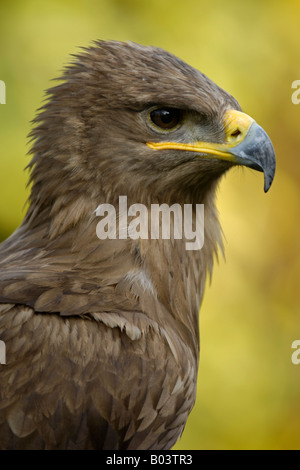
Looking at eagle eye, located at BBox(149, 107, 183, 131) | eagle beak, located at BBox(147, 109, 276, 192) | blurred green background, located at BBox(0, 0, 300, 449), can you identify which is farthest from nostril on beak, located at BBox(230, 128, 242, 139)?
blurred green background, located at BBox(0, 0, 300, 449)

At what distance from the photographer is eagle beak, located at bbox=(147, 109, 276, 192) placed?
10.5 ft

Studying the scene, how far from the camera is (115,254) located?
3.23 meters

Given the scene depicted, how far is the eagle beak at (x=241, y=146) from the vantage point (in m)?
3.20

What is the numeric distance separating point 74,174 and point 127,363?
73 centimetres

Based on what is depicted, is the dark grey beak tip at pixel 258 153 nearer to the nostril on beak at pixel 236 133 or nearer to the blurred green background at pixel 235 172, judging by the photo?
the nostril on beak at pixel 236 133

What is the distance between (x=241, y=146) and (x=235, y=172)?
81.2 inches

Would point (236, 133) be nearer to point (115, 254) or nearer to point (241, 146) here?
point (241, 146)

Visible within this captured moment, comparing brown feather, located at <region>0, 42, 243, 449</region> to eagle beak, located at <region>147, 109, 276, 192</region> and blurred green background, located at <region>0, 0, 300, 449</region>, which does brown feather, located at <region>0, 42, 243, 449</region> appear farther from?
blurred green background, located at <region>0, 0, 300, 449</region>

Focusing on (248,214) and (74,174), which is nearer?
(74,174)

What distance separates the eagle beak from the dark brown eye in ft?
0.22

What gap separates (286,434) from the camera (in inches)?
249

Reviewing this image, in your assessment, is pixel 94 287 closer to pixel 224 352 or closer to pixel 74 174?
pixel 74 174
